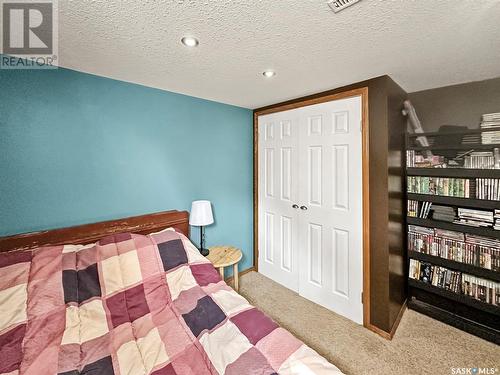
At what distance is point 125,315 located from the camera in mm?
1261

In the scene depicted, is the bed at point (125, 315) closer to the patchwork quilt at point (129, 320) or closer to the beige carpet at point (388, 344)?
the patchwork quilt at point (129, 320)

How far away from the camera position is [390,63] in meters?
1.62

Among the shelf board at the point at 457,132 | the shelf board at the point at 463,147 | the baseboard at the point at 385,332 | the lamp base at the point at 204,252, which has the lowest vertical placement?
the baseboard at the point at 385,332

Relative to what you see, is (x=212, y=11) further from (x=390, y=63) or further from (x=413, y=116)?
(x=413, y=116)

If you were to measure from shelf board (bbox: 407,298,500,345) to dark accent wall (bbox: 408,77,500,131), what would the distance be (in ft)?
5.81

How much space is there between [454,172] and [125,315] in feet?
9.04

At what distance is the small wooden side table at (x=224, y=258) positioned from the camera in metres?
2.13

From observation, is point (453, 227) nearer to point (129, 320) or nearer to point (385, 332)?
point (385, 332)

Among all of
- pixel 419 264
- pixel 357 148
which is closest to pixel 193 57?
pixel 357 148

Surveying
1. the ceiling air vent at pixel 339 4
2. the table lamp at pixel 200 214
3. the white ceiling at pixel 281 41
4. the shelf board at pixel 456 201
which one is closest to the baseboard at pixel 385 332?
the shelf board at pixel 456 201

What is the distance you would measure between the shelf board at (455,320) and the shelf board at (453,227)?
0.79 metres

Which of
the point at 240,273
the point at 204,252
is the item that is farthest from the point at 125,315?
the point at 240,273

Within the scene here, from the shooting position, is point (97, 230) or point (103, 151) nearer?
point (97, 230)

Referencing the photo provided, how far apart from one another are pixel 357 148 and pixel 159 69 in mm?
1797
